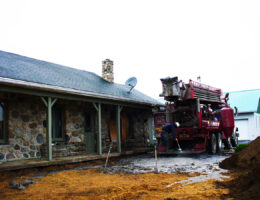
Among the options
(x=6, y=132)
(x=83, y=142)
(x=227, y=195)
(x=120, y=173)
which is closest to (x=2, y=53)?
(x=6, y=132)

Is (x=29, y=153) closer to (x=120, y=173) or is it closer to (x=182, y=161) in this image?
(x=120, y=173)

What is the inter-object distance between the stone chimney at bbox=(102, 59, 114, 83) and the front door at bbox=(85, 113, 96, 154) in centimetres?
391

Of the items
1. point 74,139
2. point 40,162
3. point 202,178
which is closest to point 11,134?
point 40,162

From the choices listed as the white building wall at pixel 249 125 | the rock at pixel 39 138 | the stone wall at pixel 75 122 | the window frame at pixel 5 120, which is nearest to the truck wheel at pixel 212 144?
the stone wall at pixel 75 122

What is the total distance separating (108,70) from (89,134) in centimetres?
512

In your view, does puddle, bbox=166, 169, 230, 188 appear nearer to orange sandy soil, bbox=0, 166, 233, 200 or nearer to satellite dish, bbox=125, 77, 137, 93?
orange sandy soil, bbox=0, 166, 233, 200

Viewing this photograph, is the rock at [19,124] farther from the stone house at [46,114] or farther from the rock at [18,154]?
the rock at [18,154]

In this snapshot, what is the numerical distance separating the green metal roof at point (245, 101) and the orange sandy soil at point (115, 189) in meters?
15.5

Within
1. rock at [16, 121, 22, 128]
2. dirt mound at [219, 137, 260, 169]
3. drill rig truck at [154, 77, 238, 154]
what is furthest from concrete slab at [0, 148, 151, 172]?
dirt mound at [219, 137, 260, 169]

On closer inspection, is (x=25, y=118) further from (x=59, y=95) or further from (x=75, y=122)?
(x=75, y=122)

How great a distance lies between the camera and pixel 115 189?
5.97 meters

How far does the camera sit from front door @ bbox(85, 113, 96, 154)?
13.7 metres

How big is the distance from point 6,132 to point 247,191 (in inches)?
335

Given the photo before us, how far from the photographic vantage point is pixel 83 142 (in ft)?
44.0
